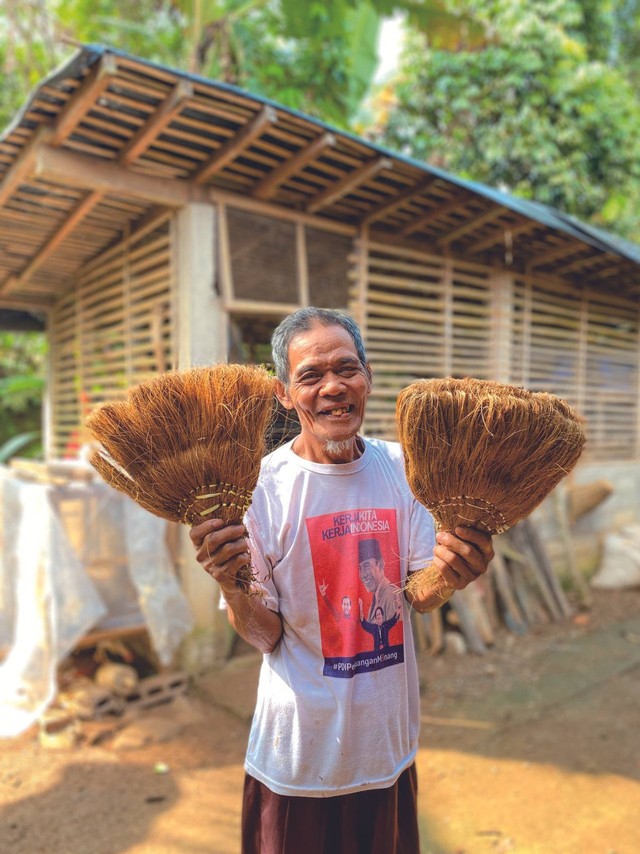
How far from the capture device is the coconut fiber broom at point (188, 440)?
147 centimetres

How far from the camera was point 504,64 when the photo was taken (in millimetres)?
8906

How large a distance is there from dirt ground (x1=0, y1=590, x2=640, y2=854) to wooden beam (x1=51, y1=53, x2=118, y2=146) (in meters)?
3.37

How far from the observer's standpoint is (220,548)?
1.38 m

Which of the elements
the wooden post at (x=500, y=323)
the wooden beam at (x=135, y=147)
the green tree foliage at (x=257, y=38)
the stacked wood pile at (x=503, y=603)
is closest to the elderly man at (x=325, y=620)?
the wooden beam at (x=135, y=147)

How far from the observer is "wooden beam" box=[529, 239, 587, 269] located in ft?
18.4

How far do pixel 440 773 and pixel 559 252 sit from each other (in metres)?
4.46

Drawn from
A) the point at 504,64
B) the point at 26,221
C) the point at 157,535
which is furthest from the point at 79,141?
the point at 504,64

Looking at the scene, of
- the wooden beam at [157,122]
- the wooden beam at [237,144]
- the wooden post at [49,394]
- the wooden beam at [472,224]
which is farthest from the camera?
the wooden post at [49,394]

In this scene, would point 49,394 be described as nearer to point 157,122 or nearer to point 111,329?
point 111,329

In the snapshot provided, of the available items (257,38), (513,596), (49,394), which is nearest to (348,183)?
(513,596)

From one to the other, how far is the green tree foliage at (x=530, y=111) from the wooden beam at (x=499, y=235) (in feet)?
13.9

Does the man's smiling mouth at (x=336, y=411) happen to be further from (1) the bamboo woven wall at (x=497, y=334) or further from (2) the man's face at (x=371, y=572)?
(1) the bamboo woven wall at (x=497, y=334)

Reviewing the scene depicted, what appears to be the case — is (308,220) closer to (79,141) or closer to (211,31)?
(79,141)

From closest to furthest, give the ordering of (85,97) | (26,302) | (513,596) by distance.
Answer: (85,97) → (513,596) → (26,302)
